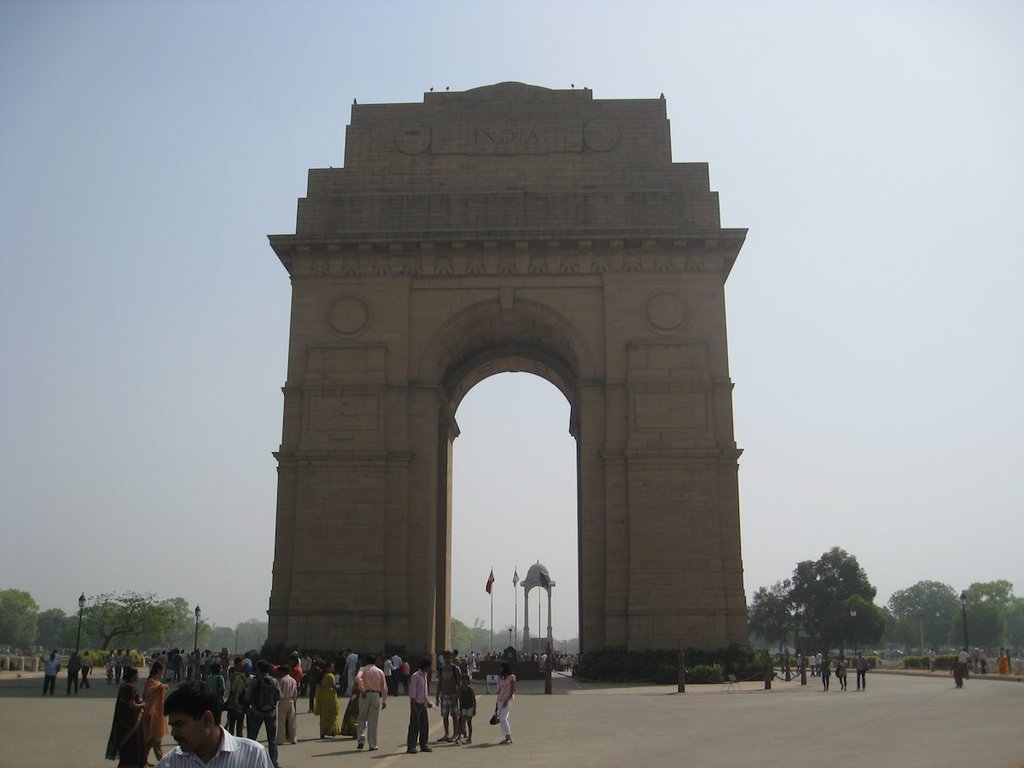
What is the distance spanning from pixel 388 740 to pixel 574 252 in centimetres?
2152

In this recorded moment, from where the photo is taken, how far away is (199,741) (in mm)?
5012

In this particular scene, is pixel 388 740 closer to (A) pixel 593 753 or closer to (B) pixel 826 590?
(A) pixel 593 753

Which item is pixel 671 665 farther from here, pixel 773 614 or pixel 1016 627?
pixel 1016 627

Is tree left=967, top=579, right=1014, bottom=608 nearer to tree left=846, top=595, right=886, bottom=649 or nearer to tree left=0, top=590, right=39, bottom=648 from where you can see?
tree left=846, top=595, right=886, bottom=649

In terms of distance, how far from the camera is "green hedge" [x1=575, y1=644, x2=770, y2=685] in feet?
99.7

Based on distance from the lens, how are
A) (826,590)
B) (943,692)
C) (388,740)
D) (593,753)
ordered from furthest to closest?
1. (826,590)
2. (943,692)
3. (388,740)
4. (593,753)

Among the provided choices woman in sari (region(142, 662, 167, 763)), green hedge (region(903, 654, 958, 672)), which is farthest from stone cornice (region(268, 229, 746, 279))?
green hedge (region(903, 654, 958, 672))

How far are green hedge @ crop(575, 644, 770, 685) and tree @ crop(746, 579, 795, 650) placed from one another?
Result: 5828cm

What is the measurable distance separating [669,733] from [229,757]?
13711 mm

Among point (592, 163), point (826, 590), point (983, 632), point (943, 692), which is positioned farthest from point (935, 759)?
point (983, 632)

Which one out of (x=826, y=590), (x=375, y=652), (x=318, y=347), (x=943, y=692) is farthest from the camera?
(x=826, y=590)

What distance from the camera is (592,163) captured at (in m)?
37.8

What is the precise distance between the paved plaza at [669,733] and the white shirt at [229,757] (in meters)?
9.44

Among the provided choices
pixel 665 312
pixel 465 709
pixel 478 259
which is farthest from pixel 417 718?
pixel 478 259
